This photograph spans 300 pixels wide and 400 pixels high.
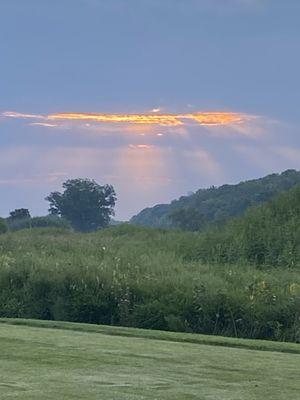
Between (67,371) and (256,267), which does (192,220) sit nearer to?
(256,267)

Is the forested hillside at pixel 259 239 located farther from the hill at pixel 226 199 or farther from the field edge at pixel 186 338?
the hill at pixel 226 199

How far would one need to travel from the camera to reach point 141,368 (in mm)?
7797

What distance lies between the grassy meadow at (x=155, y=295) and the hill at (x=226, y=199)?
90.7ft

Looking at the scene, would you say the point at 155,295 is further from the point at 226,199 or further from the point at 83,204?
the point at 83,204

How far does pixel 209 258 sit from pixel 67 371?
1637 cm

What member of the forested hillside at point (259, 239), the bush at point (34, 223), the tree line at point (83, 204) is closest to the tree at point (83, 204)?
the tree line at point (83, 204)

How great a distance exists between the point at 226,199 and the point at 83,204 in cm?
1964

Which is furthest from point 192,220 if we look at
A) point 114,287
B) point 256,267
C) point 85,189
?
point 114,287

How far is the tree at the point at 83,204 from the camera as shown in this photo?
74.6 m

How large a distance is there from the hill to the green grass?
35455mm

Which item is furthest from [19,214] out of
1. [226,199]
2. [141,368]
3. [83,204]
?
[141,368]

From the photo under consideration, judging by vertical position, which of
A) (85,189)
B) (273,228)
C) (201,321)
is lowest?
(201,321)

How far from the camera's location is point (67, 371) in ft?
24.6

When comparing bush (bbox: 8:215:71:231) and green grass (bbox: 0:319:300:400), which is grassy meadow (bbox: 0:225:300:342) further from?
bush (bbox: 8:215:71:231)
